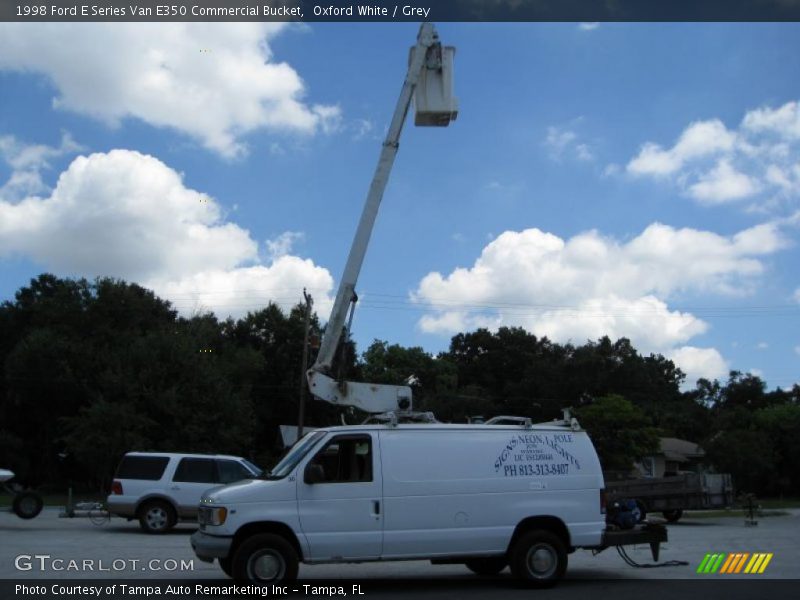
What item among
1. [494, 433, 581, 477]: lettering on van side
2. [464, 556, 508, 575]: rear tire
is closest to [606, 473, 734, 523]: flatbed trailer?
[464, 556, 508, 575]: rear tire

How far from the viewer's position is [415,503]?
34.9 ft

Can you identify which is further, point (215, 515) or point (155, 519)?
point (155, 519)

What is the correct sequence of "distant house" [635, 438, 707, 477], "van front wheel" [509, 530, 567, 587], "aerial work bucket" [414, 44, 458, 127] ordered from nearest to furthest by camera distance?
1. "van front wheel" [509, 530, 567, 587]
2. "aerial work bucket" [414, 44, 458, 127]
3. "distant house" [635, 438, 707, 477]

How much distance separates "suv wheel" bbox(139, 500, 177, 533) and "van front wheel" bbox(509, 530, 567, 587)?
11.2 meters

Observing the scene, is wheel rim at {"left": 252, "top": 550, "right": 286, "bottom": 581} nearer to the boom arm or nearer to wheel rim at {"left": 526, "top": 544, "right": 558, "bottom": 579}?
wheel rim at {"left": 526, "top": 544, "right": 558, "bottom": 579}

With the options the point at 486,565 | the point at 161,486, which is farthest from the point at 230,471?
the point at 486,565

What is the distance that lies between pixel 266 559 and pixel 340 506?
1103 mm

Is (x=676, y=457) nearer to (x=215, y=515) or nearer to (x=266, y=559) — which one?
(x=266, y=559)

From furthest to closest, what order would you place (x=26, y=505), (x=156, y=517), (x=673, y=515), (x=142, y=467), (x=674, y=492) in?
(x=673, y=515) < (x=674, y=492) < (x=26, y=505) < (x=142, y=467) < (x=156, y=517)

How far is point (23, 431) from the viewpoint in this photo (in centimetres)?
5728

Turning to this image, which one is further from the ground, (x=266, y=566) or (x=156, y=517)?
(x=266, y=566)

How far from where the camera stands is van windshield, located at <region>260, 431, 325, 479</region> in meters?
10.6

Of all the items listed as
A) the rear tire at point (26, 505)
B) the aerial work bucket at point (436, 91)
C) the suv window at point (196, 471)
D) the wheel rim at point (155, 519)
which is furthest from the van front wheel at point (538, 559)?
the rear tire at point (26, 505)

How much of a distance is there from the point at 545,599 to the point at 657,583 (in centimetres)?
217
